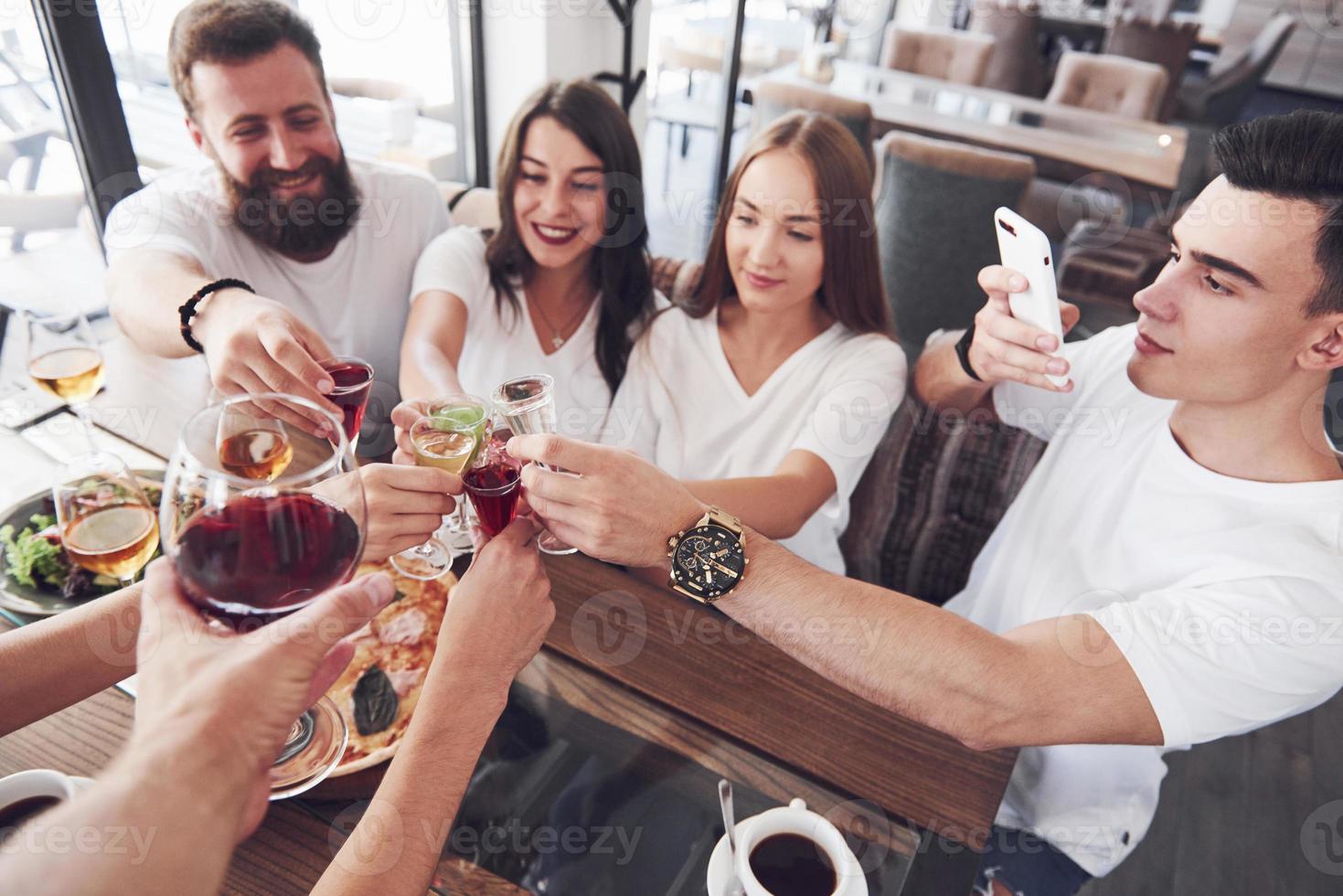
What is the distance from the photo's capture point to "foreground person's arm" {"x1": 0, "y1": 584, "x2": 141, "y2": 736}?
0.96m

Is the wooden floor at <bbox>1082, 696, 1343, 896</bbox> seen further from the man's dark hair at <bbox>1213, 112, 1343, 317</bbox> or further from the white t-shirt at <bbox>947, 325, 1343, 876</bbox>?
the man's dark hair at <bbox>1213, 112, 1343, 317</bbox>

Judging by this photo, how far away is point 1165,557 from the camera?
134cm

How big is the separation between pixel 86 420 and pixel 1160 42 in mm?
7615

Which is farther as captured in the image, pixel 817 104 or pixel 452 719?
pixel 817 104

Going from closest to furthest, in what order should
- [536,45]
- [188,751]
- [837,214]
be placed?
[188,751], [837,214], [536,45]

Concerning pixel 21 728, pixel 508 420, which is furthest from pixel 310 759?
pixel 508 420

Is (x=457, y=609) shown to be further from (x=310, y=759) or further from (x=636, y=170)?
(x=636, y=170)

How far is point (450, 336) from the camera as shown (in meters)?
1.83

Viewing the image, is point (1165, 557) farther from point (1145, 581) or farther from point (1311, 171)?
point (1311, 171)

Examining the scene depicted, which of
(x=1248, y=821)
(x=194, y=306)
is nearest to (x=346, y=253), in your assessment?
(x=194, y=306)

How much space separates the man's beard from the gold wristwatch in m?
1.42

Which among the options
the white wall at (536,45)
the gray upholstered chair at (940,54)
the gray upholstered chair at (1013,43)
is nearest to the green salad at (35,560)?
the white wall at (536,45)

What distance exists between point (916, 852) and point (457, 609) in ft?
2.12

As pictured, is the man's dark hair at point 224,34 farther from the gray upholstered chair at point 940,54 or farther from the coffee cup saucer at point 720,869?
the gray upholstered chair at point 940,54
